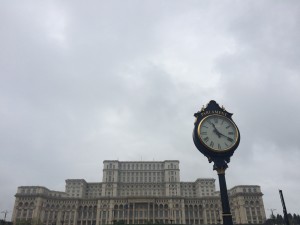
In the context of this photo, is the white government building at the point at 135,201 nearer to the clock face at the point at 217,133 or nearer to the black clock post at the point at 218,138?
the black clock post at the point at 218,138

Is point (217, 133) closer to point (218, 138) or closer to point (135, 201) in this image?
point (218, 138)

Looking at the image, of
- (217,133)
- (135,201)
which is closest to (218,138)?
(217,133)

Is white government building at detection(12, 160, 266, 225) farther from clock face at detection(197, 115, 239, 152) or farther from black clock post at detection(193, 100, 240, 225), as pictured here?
clock face at detection(197, 115, 239, 152)

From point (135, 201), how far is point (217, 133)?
378 ft

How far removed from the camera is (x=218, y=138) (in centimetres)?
1731

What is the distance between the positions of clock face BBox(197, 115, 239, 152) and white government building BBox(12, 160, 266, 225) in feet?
357

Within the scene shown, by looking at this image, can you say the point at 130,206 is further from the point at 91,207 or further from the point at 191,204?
the point at 191,204

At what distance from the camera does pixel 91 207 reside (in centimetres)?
13000

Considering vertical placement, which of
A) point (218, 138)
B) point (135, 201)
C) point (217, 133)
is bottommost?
point (218, 138)

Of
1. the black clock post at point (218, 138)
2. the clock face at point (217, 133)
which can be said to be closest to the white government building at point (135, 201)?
the black clock post at point (218, 138)

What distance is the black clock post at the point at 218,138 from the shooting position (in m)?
16.6

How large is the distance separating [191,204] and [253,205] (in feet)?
101

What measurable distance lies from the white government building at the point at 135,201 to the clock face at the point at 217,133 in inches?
4280

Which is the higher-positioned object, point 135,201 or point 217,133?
point 135,201
